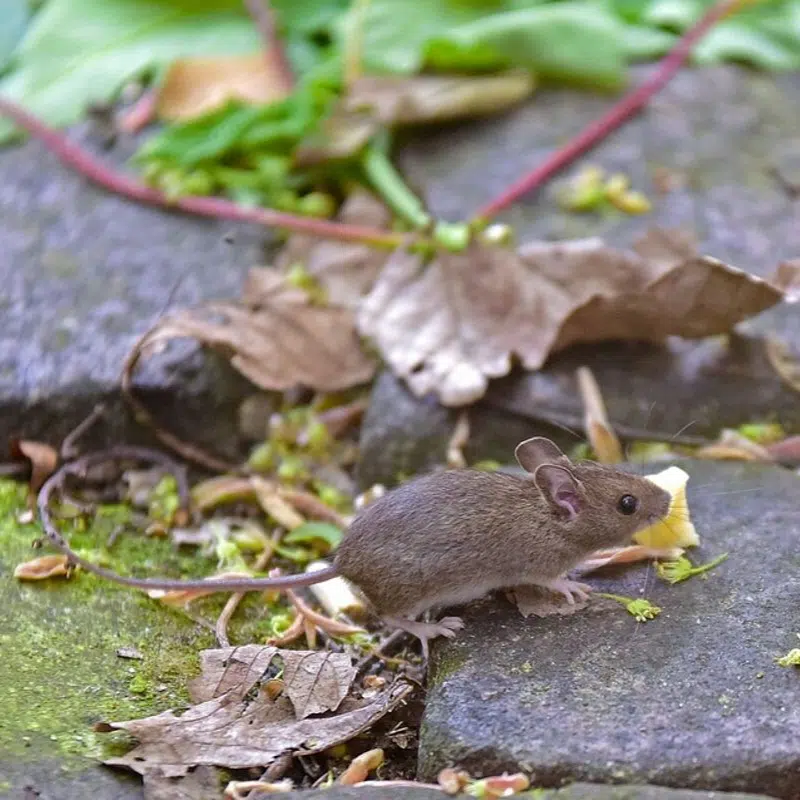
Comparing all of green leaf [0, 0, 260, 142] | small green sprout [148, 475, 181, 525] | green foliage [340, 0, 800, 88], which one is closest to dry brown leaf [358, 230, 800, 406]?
small green sprout [148, 475, 181, 525]

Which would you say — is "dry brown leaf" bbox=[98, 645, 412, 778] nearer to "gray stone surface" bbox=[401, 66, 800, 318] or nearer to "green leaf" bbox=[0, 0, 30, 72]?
"gray stone surface" bbox=[401, 66, 800, 318]

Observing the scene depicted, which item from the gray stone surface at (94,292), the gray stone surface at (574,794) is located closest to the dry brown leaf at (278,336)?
the gray stone surface at (94,292)

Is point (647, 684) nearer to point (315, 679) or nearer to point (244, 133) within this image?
point (315, 679)

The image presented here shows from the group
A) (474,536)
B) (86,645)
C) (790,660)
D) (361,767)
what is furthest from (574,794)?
(86,645)

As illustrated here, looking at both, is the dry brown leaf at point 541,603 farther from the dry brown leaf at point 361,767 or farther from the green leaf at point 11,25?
the green leaf at point 11,25

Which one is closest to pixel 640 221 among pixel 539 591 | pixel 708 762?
pixel 539 591

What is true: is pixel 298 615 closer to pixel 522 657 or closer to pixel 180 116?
pixel 522 657

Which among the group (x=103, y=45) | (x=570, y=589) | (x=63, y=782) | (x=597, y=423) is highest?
(x=103, y=45)
